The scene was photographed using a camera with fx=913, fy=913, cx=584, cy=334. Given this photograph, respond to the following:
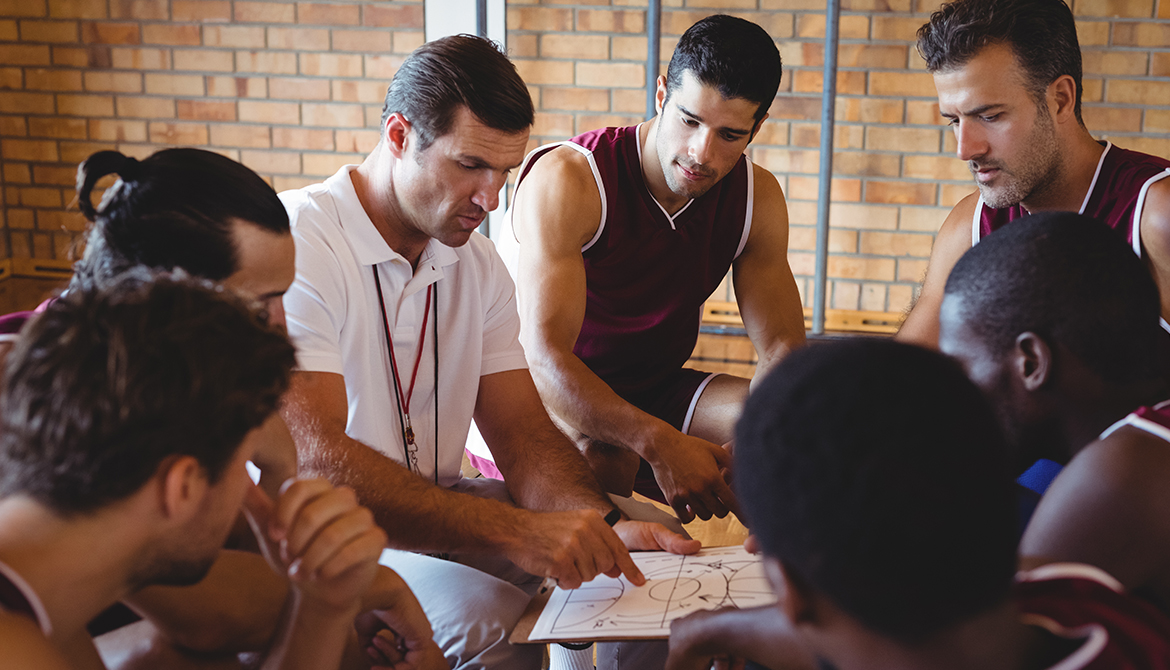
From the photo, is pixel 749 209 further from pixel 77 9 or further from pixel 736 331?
pixel 77 9

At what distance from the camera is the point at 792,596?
0.70 metres

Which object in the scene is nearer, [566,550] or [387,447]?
[566,550]

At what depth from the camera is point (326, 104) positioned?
352 centimetres

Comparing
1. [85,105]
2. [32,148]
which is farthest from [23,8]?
[32,148]

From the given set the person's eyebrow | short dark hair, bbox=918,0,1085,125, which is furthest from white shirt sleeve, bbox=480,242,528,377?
short dark hair, bbox=918,0,1085,125

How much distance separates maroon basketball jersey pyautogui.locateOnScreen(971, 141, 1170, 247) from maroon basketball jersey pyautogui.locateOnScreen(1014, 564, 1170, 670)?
3.40 feet

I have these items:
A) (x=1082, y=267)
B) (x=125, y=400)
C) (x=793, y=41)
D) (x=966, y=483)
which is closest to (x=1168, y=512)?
(x=1082, y=267)

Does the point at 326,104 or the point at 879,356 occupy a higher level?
the point at 326,104

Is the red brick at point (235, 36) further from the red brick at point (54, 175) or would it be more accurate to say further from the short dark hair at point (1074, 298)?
the short dark hair at point (1074, 298)

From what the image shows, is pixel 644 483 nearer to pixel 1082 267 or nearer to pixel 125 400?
pixel 1082 267

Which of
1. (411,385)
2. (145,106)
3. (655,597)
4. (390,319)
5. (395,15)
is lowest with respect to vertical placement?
(655,597)

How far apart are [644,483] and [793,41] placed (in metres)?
1.82

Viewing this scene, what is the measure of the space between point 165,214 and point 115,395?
40 cm

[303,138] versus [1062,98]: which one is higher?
[1062,98]
